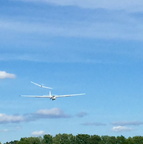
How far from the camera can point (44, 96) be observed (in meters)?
188

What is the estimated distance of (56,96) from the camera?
178625 millimetres

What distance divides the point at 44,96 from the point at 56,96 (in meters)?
9.96
